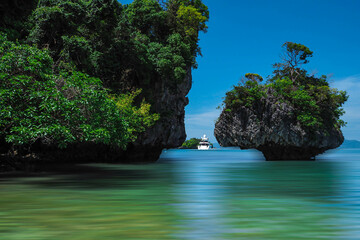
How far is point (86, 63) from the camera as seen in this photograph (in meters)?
21.9

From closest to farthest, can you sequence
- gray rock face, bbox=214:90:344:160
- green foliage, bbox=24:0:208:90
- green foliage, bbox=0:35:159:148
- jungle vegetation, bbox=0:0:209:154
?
green foliage, bbox=0:35:159:148 → jungle vegetation, bbox=0:0:209:154 → green foliage, bbox=24:0:208:90 → gray rock face, bbox=214:90:344:160

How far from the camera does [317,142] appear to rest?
33.6 meters

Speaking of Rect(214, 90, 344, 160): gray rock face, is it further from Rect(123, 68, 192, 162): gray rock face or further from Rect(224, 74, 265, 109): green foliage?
Rect(123, 68, 192, 162): gray rock face

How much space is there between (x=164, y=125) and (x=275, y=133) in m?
10.7

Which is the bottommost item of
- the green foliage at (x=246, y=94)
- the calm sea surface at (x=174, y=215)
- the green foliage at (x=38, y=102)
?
the calm sea surface at (x=174, y=215)

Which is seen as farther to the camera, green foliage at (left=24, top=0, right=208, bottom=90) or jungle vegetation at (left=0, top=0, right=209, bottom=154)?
green foliage at (left=24, top=0, right=208, bottom=90)

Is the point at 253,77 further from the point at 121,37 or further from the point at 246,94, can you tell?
the point at 121,37

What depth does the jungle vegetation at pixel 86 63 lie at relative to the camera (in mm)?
11469

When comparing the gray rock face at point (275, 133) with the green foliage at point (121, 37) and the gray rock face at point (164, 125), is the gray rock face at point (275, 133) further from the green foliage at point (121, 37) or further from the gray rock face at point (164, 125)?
the green foliage at point (121, 37)

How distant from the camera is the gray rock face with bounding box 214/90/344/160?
108 feet

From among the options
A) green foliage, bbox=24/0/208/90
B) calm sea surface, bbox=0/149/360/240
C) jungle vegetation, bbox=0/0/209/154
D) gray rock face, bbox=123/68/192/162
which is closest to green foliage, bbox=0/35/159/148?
jungle vegetation, bbox=0/0/209/154

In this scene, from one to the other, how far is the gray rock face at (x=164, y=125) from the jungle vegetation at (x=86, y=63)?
161 centimetres

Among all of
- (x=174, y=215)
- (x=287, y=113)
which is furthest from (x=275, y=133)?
(x=174, y=215)

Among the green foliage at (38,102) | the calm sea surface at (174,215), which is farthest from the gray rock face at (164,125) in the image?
the calm sea surface at (174,215)
